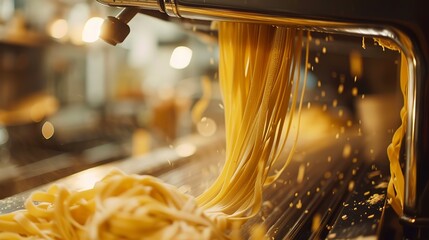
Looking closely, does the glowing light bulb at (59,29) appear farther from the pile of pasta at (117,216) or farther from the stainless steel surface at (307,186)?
the pile of pasta at (117,216)

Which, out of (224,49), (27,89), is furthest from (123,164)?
(27,89)

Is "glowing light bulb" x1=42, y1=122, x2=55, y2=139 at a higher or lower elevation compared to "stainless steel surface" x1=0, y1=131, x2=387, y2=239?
lower

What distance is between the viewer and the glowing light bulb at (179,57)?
19.9 feet

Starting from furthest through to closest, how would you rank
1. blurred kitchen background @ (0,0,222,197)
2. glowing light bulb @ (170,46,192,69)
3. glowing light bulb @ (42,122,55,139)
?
glowing light bulb @ (170,46,192,69), glowing light bulb @ (42,122,55,139), blurred kitchen background @ (0,0,222,197)

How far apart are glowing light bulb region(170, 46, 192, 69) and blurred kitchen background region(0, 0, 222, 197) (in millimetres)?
18

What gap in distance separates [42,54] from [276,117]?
384 centimetres

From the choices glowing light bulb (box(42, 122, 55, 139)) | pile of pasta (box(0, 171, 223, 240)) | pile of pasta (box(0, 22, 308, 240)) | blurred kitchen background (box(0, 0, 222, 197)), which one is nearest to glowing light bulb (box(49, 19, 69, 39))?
blurred kitchen background (box(0, 0, 222, 197))

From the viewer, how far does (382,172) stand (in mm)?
1359

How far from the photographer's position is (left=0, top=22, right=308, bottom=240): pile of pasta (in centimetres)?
67

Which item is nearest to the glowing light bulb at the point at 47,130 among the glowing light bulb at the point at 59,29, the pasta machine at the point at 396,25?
the glowing light bulb at the point at 59,29

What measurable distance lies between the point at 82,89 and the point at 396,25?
4.56m

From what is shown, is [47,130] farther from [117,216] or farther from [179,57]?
[117,216]

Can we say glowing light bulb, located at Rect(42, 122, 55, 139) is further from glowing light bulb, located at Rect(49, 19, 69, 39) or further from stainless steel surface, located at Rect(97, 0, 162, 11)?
stainless steel surface, located at Rect(97, 0, 162, 11)

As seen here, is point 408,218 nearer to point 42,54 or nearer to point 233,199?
point 233,199
